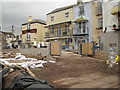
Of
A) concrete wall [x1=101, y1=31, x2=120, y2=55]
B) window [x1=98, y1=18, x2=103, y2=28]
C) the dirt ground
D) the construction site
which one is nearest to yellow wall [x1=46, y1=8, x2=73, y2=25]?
window [x1=98, y1=18, x2=103, y2=28]

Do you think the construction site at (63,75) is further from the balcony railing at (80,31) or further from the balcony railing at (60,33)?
the balcony railing at (60,33)

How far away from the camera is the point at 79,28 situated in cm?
2433

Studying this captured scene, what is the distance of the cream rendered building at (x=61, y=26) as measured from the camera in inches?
1025

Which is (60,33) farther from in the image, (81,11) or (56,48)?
(56,48)

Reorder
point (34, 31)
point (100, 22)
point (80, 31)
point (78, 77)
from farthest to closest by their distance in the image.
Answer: point (34, 31) → point (80, 31) → point (100, 22) → point (78, 77)

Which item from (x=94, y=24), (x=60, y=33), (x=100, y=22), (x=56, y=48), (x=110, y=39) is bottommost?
(x=56, y=48)

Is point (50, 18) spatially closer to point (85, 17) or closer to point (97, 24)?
point (85, 17)

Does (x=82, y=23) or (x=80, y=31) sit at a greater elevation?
(x=82, y=23)

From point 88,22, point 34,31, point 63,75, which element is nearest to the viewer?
point 63,75

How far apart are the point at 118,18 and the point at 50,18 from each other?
19.7 m

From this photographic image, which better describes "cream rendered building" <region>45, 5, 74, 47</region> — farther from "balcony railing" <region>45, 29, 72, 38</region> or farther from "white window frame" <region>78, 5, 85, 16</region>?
"white window frame" <region>78, 5, 85, 16</region>

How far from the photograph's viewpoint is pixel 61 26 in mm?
27828

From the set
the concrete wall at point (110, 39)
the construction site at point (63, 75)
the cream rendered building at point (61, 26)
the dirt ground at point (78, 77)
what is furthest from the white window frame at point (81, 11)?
the dirt ground at point (78, 77)

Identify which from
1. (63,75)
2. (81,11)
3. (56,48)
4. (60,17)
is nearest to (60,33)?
(60,17)
